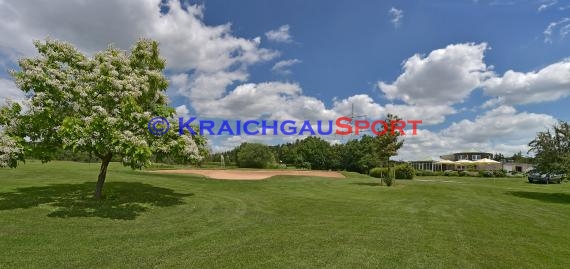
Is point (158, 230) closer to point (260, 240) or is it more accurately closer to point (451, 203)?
point (260, 240)

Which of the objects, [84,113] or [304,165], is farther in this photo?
[304,165]

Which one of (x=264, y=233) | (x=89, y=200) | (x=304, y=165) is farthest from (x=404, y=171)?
(x=304, y=165)

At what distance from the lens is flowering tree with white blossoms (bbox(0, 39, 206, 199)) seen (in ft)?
43.4

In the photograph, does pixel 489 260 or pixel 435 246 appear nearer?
pixel 489 260

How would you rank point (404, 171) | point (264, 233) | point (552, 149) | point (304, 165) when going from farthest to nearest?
point (304, 165)
point (404, 171)
point (552, 149)
point (264, 233)

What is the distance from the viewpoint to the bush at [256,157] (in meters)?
83.4

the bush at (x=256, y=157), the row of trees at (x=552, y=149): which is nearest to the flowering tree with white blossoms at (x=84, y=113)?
the row of trees at (x=552, y=149)

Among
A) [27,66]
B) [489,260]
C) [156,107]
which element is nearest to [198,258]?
[489,260]

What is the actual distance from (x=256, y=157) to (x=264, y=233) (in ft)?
240

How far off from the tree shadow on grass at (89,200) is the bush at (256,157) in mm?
62100

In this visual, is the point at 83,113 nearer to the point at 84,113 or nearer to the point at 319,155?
the point at 84,113

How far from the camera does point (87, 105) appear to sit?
15.1 meters

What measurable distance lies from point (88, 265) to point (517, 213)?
18498mm

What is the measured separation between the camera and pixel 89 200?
635 inches
